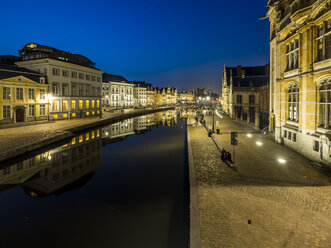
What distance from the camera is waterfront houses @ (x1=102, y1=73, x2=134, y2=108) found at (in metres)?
85.1

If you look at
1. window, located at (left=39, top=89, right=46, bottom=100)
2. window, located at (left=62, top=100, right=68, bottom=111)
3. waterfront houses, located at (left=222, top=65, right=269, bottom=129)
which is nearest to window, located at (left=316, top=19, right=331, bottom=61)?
waterfront houses, located at (left=222, top=65, right=269, bottom=129)

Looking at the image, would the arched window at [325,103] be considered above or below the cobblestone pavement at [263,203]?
above

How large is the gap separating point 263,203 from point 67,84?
155ft

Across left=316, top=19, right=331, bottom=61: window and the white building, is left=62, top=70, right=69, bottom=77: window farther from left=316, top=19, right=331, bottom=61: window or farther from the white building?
the white building

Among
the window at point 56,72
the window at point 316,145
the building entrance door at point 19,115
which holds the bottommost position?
the window at point 316,145

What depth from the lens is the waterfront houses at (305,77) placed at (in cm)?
1384

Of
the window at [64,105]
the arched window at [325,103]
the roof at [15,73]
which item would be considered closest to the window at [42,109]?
the roof at [15,73]

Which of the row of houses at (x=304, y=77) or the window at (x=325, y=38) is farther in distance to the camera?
the row of houses at (x=304, y=77)

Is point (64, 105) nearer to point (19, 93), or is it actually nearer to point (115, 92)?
point (19, 93)

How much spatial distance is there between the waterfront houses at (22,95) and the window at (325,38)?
136ft

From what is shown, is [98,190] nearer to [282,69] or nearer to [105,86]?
[282,69]

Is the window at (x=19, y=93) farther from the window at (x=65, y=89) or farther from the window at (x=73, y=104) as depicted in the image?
the window at (x=73, y=104)

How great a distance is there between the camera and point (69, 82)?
4484 centimetres

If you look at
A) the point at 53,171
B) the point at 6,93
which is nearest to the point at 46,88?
the point at 6,93
